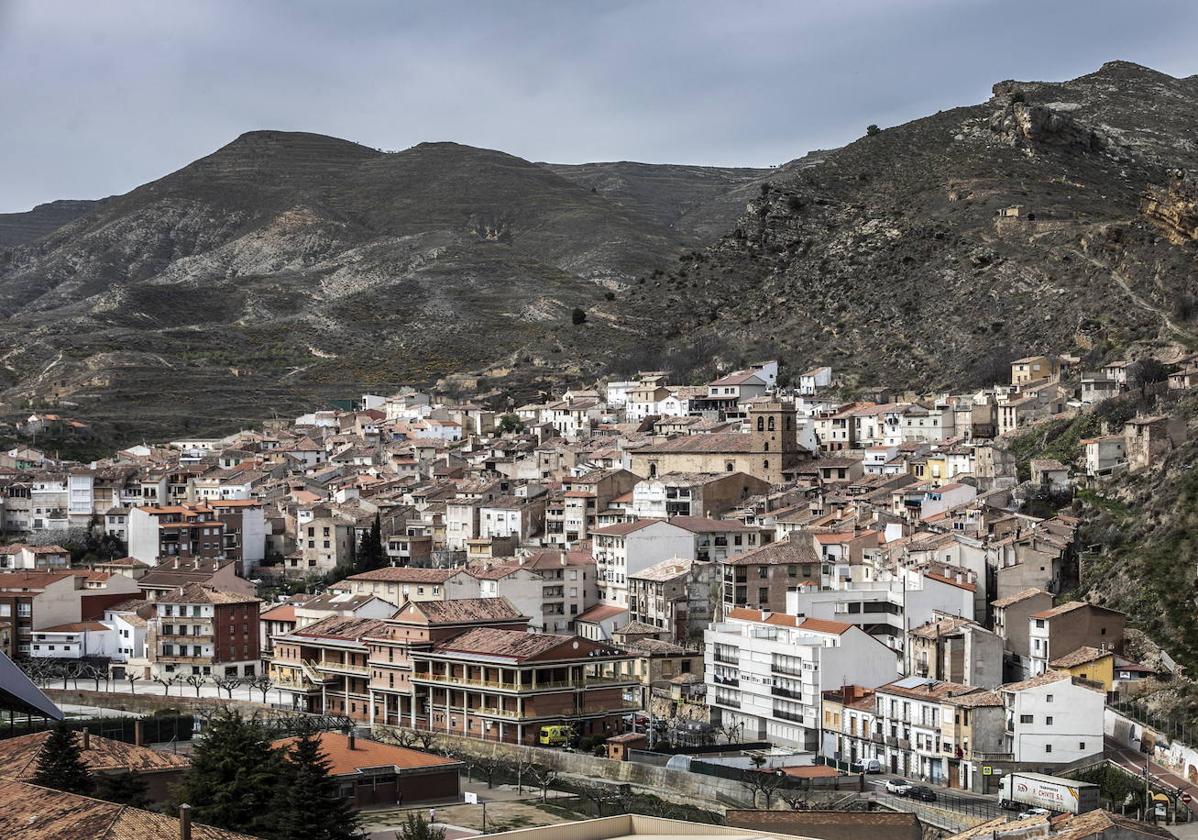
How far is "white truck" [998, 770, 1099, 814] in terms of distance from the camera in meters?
43.5

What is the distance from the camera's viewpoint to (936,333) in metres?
103

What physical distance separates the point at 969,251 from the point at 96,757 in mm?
72247

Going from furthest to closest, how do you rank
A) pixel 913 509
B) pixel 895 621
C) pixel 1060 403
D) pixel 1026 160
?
pixel 1026 160 → pixel 1060 403 → pixel 913 509 → pixel 895 621

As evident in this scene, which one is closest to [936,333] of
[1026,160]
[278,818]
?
[1026,160]

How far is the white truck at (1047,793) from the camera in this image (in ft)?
143

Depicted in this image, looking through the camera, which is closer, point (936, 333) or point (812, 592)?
point (812, 592)

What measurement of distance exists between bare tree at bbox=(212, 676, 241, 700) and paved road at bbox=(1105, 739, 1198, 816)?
29164 mm

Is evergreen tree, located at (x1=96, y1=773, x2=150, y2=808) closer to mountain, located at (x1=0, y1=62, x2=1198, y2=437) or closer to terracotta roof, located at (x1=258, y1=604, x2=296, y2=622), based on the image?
terracotta roof, located at (x1=258, y1=604, x2=296, y2=622)

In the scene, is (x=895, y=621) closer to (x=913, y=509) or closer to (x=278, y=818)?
(x=913, y=509)

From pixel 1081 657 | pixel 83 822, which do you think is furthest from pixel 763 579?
pixel 83 822

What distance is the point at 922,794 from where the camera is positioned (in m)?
46.0

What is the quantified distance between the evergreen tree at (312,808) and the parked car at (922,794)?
44.1ft

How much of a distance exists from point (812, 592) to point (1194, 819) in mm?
17618

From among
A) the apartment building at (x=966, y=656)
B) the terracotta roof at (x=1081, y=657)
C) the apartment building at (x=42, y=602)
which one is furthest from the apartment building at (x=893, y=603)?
the apartment building at (x=42, y=602)
